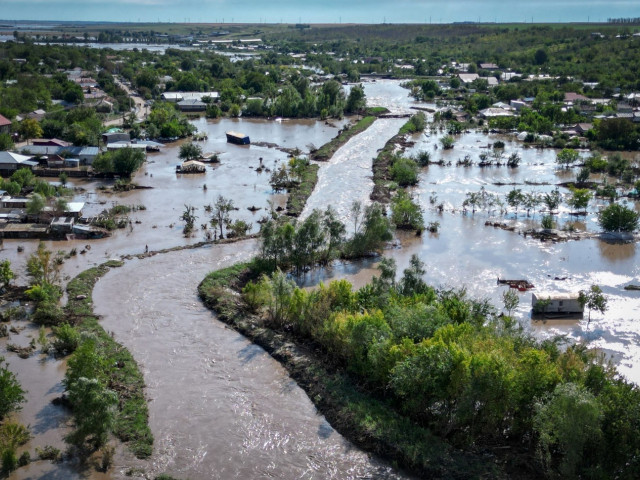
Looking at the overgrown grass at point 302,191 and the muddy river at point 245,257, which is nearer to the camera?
the muddy river at point 245,257

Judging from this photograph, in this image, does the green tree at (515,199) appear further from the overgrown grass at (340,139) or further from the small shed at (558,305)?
the overgrown grass at (340,139)

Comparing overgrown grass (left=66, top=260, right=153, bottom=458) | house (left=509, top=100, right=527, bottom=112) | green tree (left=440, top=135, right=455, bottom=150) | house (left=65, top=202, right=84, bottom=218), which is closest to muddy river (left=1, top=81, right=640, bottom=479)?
overgrown grass (left=66, top=260, right=153, bottom=458)

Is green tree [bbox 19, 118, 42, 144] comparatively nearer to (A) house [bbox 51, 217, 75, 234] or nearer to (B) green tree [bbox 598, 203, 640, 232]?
(A) house [bbox 51, 217, 75, 234]

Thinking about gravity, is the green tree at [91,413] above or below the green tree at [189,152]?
below

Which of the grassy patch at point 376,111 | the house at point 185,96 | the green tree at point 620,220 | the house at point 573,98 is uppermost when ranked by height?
the house at point 573,98

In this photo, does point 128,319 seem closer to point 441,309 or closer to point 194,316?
point 194,316

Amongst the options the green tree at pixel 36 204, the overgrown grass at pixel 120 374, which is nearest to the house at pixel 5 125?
the green tree at pixel 36 204

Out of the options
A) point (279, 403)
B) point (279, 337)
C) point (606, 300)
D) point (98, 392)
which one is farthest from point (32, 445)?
point (606, 300)
